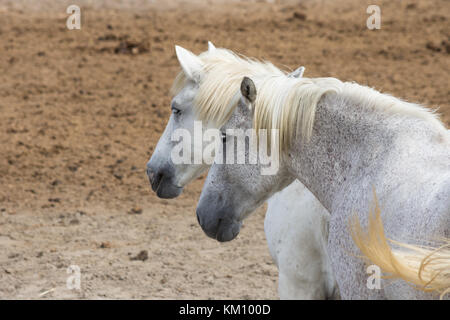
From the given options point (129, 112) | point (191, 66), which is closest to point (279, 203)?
point (191, 66)

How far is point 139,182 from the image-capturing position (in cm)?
716

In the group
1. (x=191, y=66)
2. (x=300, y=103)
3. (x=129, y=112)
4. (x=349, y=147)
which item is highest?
(x=191, y=66)

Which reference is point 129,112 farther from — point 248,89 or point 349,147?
point 349,147

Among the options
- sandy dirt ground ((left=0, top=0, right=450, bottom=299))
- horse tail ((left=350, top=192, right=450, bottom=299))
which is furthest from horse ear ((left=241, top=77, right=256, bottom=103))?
sandy dirt ground ((left=0, top=0, right=450, bottom=299))

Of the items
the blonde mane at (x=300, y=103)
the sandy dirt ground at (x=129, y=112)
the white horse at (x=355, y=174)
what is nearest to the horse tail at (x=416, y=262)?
the white horse at (x=355, y=174)

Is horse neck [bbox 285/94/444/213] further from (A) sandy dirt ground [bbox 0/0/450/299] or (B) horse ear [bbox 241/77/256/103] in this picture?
(A) sandy dirt ground [bbox 0/0/450/299]

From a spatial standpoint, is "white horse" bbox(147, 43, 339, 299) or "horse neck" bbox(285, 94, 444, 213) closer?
"horse neck" bbox(285, 94, 444, 213)

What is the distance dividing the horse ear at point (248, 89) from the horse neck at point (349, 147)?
0.30 m

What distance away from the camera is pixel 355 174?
2611 millimetres

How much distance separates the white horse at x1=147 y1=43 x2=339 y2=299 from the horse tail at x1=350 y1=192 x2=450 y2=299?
4.49 ft

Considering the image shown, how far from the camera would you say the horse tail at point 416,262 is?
77.7 inches

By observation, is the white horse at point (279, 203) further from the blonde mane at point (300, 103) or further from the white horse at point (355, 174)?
the white horse at point (355, 174)

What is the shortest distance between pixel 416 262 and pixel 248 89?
3.79 feet

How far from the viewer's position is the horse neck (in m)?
2.49
